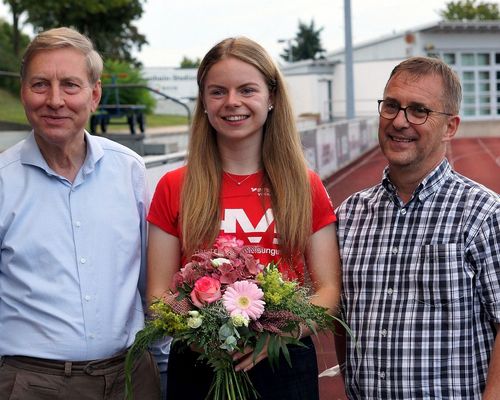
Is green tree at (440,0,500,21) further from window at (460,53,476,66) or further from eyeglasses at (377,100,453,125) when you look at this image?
eyeglasses at (377,100,453,125)

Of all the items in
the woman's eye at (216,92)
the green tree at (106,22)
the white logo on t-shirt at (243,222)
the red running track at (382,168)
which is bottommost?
the red running track at (382,168)

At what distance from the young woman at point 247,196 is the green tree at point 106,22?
32490 mm

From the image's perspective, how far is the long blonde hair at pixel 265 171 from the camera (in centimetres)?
315

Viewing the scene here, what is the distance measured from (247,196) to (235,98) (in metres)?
0.38

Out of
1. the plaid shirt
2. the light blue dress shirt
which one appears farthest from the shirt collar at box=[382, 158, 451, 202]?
the light blue dress shirt

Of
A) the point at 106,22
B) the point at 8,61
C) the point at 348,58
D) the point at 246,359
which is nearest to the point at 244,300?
the point at 246,359

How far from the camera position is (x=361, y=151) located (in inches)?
1153

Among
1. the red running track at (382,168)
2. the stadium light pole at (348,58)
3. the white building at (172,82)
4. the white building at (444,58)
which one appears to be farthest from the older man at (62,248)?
the white building at (172,82)

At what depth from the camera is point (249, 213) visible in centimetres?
320

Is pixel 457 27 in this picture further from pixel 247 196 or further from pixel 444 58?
pixel 247 196

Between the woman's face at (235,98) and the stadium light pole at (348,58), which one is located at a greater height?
the stadium light pole at (348,58)

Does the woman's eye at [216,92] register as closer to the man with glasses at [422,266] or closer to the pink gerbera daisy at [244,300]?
the man with glasses at [422,266]

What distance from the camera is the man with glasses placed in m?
2.94

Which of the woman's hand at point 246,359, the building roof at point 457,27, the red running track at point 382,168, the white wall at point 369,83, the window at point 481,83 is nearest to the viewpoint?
the woman's hand at point 246,359
